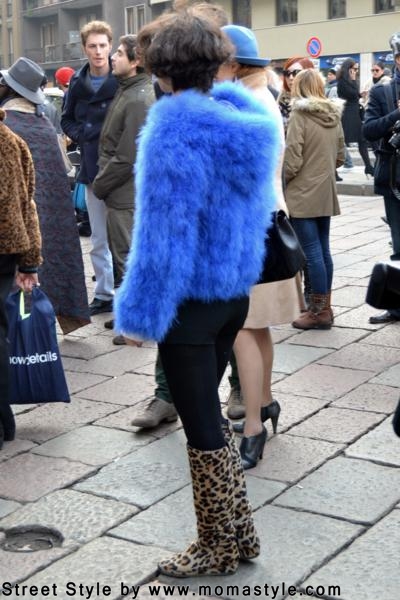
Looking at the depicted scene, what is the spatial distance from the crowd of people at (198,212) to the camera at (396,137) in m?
0.11

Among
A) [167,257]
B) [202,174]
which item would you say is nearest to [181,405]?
[167,257]

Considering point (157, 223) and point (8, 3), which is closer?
point (157, 223)

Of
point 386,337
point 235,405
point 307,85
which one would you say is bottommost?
point 386,337

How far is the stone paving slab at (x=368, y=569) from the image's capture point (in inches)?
123

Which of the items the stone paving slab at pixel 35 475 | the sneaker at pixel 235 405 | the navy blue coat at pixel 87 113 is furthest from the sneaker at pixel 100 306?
the stone paving slab at pixel 35 475

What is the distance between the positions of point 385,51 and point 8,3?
3517 cm

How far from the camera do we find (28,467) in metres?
4.34

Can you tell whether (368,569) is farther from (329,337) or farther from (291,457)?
(329,337)

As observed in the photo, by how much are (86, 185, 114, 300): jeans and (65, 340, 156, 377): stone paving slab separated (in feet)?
3.80

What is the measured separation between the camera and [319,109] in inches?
257

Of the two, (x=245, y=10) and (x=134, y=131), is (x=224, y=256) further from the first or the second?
(x=245, y=10)

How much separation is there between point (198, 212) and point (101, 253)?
14.7 feet

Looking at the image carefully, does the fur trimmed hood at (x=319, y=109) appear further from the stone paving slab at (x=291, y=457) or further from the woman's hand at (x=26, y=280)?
the stone paving slab at (x=291, y=457)

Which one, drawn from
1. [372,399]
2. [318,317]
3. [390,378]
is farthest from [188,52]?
[318,317]
